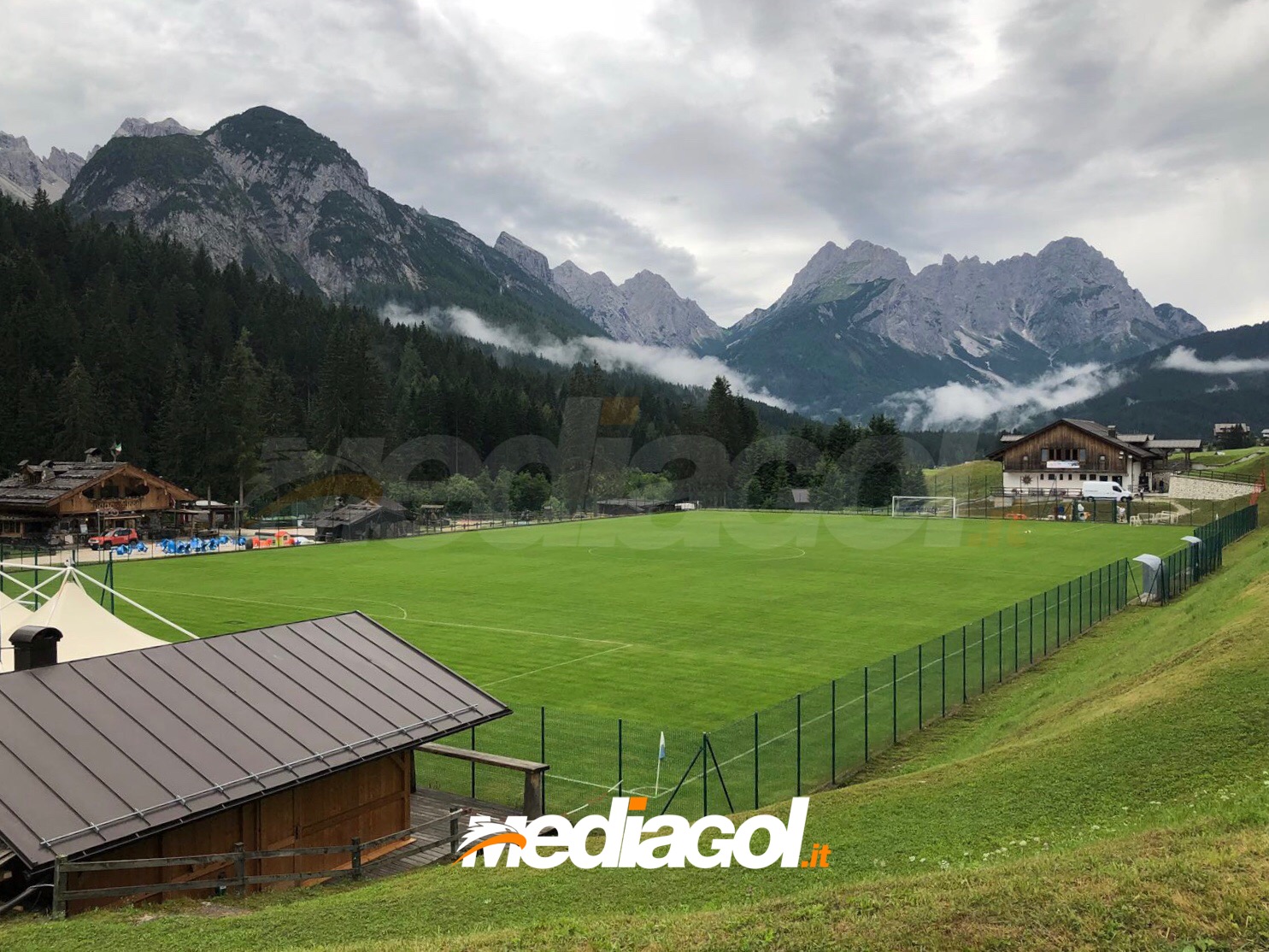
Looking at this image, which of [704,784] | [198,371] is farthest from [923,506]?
[704,784]

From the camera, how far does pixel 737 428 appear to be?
141 meters

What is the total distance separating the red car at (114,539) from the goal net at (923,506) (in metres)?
71.1

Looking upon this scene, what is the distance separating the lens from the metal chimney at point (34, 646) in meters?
13.1

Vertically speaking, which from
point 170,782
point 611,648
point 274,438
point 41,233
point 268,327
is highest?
point 41,233

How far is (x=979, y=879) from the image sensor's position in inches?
352

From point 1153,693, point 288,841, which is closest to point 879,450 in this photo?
point 1153,693

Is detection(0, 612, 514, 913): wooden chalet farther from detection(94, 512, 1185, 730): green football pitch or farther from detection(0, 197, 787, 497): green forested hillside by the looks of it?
detection(0, 197, 787, 497): green forested hillside

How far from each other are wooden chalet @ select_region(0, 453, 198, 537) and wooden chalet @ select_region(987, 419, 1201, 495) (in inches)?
3480

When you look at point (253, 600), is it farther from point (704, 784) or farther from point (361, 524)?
point (704, 784)

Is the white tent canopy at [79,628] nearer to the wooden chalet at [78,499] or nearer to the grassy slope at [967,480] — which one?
the wooden chalet at [78,499]

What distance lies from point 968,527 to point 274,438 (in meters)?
72.9

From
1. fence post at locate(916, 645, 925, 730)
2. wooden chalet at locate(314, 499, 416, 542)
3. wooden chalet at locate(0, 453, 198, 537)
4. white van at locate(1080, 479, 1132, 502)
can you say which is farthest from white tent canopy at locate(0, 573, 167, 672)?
white van at locate(1080, 479, 1132, 502)

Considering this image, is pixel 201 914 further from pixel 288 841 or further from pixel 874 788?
pixel 874 788

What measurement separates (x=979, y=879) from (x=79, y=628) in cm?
2004
